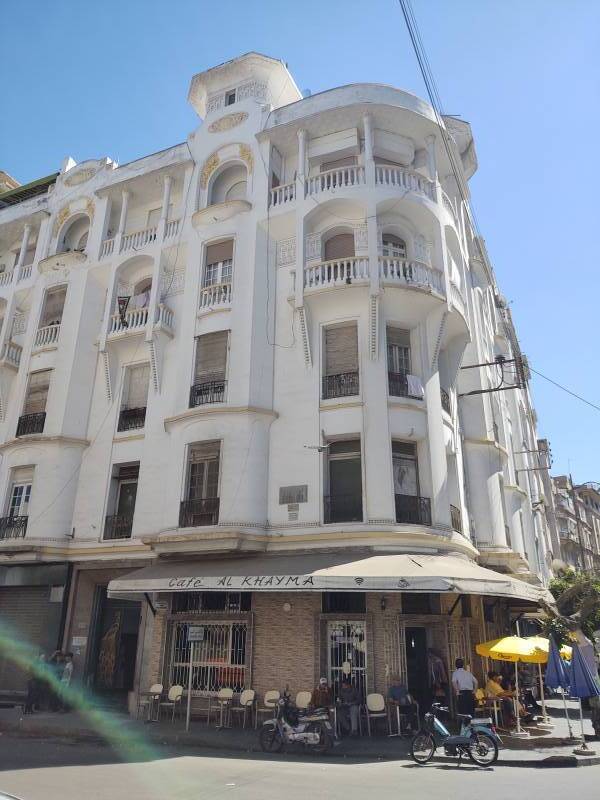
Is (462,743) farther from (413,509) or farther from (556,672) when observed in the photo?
(413,509)

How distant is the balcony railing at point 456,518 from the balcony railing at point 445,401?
115 inches

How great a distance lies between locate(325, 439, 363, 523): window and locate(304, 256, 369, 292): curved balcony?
438 centimetres

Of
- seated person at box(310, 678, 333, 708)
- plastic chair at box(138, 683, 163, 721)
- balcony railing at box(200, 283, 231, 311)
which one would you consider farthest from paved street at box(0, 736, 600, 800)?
balcony railing at box(200, 283, 231, 311)

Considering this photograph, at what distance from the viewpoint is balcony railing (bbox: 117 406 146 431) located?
18312mm

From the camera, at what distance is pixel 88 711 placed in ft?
50.7

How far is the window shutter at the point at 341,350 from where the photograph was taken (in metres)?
16.1

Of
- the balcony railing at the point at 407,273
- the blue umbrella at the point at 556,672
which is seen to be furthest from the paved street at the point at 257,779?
the balcony railing at the point at 407,273

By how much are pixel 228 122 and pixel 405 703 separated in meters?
18.5

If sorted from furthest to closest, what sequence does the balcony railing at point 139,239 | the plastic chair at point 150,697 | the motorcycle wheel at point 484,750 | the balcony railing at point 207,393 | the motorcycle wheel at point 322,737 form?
1. the balcony railing at point 139,239
2. the balcony railing at point 207,393
3. the plastic chair at point 150,697
4. the motorcycle wheel at point 322,737
5. the motorcycle wheel at point 484,750

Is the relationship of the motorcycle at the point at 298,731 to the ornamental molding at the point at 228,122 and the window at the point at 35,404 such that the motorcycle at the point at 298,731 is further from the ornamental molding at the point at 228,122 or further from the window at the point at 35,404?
Answer: the ornamental molding at the point at 228,122

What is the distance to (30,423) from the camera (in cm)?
1914

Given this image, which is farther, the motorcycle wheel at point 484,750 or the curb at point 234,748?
the curb at point 234,748

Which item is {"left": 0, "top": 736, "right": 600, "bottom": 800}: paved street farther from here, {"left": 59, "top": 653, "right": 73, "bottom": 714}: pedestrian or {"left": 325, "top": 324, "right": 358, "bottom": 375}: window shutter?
{"left": 325, "top": 324, "right": 358, "bottom": 375}: window shutter

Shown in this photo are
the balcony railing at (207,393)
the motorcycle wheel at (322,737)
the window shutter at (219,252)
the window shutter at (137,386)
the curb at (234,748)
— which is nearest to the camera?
the curb at (234,748)
